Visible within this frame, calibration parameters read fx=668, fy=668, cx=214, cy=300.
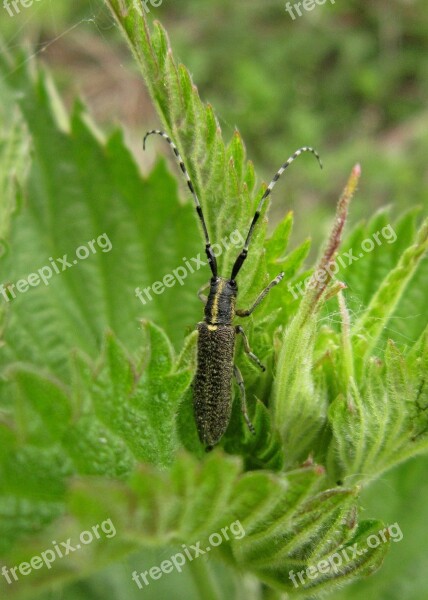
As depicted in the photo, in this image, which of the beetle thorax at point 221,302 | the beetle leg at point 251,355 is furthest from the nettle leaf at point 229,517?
the beetle thorax at point 221,302

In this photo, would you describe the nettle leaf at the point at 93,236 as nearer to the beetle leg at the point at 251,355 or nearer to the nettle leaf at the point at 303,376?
the beetle leg at the point at 251,355

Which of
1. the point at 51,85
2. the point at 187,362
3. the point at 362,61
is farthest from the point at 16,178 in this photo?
the point at 362,61

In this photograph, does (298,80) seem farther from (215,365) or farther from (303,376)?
(303,376)

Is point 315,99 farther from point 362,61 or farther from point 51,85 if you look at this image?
point 51,85

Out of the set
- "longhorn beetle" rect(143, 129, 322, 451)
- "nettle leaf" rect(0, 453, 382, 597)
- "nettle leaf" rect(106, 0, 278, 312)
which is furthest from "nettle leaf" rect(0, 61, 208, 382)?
"nettle leaf" rect(0, 453, 382, 597)

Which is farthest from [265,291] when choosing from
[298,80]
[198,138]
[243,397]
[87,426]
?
[298,80]
